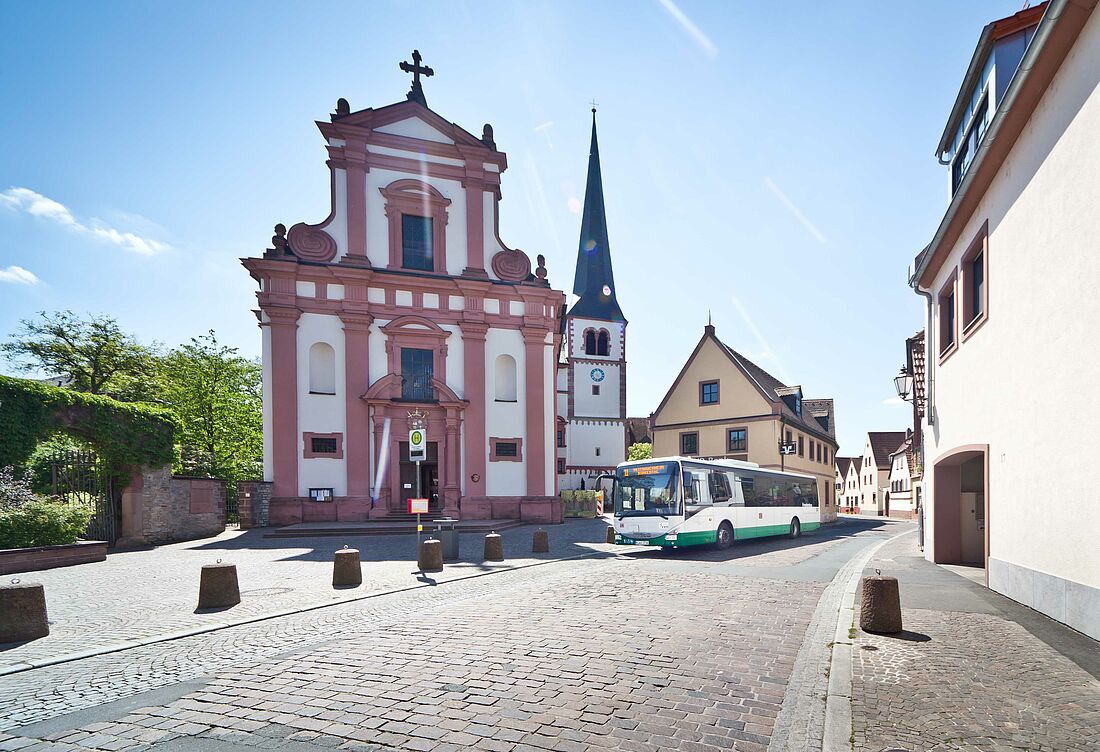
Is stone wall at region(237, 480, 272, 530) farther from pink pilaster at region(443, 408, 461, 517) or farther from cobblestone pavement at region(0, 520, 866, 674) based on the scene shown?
pink pilaster at region(443, 408, 461, 517)

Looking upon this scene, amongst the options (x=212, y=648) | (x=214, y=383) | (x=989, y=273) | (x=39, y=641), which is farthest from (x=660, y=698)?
(x=214, y=383)

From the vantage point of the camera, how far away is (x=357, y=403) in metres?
25.5

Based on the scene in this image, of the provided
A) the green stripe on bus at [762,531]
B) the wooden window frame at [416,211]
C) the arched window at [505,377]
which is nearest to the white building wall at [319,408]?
the wooden window frame at [416,211]

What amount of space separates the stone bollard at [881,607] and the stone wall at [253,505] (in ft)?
72.4

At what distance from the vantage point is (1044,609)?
798 centimetres

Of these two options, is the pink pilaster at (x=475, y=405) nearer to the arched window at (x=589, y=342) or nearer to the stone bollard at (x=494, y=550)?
the stone bollard at (x=494, y=550)

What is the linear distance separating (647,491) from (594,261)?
45.6 m

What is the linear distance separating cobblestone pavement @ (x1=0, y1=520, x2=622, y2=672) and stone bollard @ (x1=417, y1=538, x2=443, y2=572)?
180mm

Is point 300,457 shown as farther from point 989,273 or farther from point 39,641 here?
point 989,273

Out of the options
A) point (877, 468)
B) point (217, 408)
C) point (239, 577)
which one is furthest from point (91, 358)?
point (877, 468)

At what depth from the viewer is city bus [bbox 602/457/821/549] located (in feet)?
54.2

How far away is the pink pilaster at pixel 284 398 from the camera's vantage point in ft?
79.5

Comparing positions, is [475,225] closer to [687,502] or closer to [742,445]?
[687,502]

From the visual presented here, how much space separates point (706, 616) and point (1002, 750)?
4340 mm
